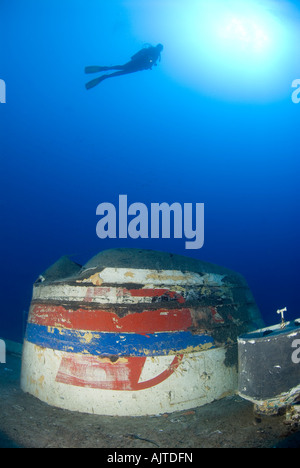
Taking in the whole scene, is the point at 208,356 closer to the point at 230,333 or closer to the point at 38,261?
the point at 230,333

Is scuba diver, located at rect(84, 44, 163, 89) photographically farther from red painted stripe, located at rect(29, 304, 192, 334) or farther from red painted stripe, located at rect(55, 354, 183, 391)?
red painted stripe, located at rect(55, 354, 183, 391)

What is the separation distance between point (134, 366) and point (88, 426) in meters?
0.70

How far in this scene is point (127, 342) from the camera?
10.4 ft

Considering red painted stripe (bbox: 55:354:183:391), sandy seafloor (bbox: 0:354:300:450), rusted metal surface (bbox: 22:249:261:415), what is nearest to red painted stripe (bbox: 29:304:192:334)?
rusted metal surface (bbox: 22:249:261:415)

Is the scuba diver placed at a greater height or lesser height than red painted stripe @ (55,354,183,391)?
greater

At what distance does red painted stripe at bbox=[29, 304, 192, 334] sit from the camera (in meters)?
3.23

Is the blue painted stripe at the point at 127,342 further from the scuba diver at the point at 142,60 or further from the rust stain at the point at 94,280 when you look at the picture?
the scuba diver at the point at 142,60

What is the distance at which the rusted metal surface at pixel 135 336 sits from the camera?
3109mm

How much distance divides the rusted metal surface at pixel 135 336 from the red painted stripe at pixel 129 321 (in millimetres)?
11

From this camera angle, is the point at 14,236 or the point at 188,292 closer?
the point at 188,292

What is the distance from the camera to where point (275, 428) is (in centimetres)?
237

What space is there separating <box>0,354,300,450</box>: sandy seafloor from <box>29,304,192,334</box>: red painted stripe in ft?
2.92

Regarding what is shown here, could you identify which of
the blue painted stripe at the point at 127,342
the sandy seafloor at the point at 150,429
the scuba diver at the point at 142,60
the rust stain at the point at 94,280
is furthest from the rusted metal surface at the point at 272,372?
the scuba diver at the point at 142,60
